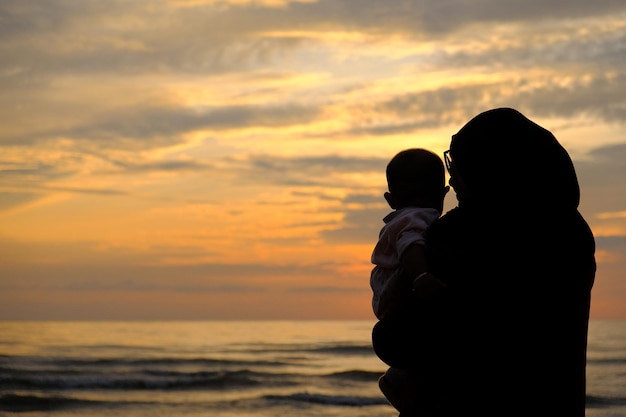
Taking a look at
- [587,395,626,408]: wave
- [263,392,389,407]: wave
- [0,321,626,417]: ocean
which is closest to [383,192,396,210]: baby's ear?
Result: [0,321,626,417]: ocean

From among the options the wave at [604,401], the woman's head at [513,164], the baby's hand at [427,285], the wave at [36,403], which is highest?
the woman's head at [513,164]

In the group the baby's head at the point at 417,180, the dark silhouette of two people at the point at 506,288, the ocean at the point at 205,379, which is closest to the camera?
the dark silhouette of two people at the point at 506,288

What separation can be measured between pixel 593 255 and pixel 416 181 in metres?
0.87

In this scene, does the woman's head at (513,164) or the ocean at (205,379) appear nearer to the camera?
the woman's head at (513,164)

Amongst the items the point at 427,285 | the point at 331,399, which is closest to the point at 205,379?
the point at 331,399

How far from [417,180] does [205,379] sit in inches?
794

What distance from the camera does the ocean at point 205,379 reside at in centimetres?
1678

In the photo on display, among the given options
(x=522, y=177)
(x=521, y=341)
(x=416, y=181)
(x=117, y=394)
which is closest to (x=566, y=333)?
(x=521, y=341)

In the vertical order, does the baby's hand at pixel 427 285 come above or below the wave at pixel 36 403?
above

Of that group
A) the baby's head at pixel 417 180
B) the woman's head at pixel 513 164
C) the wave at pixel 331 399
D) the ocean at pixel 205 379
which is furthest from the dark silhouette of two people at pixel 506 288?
the wave at pixel 331 399

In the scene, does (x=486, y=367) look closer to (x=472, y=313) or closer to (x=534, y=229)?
(x=472, y=313)

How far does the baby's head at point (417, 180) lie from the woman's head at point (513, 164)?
0.71 metres

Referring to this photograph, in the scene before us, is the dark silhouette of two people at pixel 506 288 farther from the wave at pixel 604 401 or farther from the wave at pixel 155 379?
the wave at pixel 155 379

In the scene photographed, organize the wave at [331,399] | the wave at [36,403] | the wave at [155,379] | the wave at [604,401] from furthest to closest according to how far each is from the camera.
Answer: the wave at [155,379]
the wave at [604,401]
the wave at [331,399]
the wave at [36,403]
